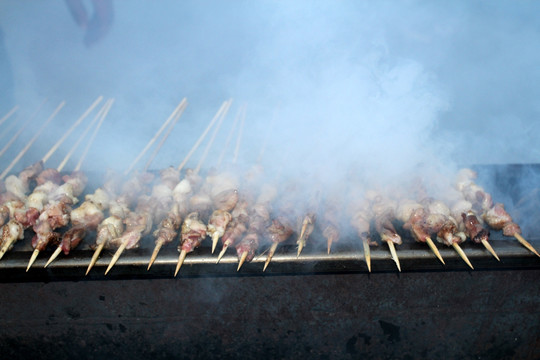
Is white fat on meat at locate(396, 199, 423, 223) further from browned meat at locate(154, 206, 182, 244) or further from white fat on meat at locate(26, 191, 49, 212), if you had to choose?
white fat on meat at locate(26, 191, 49, 212)

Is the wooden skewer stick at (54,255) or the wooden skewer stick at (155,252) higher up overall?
the wooden skewer stick at (155,252)

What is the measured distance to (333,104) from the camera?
4.08m

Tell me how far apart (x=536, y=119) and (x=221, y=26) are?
16.2 ft

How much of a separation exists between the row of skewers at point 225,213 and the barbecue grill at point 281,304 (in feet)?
0.25

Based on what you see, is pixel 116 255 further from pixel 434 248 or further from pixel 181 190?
pixel 434 248

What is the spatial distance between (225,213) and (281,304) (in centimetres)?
67

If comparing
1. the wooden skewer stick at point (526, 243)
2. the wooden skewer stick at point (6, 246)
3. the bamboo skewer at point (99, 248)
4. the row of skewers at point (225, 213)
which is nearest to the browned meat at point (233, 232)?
the row of skewers at point (225, 213)

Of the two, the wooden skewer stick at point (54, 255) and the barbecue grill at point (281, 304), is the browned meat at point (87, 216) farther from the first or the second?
the wooden skewer stick at point (54, 255)

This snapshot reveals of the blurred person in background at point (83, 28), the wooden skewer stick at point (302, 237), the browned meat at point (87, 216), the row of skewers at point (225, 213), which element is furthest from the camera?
the blurred person in background at point (83, 28)

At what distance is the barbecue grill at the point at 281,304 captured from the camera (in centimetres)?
214

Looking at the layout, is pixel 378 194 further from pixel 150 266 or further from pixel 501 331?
pixel 150 266

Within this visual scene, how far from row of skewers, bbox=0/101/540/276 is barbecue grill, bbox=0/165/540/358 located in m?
0.08

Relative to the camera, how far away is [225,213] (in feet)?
8.45

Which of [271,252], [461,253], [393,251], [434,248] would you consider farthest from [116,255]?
[461,253]
